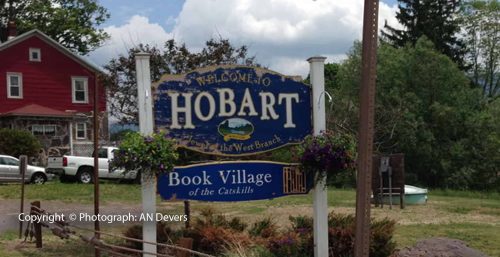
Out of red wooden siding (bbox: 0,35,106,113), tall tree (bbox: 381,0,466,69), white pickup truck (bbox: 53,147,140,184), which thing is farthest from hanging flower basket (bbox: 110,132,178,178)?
tall tree (bbox: 381,0,466,69)

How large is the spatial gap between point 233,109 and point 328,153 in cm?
127

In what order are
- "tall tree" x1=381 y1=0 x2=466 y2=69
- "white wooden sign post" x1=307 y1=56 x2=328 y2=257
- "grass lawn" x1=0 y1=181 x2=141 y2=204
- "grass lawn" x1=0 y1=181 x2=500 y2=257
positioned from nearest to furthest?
"white wooden sign post" x1=307 y1=56 x2=328 y2=257
"grass lawn" x1=0 y1=181 x2=500 y2=257
"grass lawn" x1=0 y1=181 x2=141 y2=204
"tall tree" x1=381 y1=0 x2=466 y2=69

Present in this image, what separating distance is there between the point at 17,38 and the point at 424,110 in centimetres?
2213

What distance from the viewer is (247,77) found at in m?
7.77

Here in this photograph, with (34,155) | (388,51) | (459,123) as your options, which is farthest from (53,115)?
(459,123)

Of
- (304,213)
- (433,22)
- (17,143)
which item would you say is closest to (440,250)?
(304,213)

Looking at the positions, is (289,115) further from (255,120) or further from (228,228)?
(228,228)

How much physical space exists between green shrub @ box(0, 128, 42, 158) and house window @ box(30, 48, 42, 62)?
7.33 metres

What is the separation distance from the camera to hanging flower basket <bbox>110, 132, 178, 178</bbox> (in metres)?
7.13

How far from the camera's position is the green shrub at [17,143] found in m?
27.7

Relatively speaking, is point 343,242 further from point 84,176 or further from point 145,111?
point 84,176

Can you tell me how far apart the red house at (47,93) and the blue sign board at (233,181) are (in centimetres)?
2430

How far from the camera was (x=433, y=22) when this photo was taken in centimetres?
4581

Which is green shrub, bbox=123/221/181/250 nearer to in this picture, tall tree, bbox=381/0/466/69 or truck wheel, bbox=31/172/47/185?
truck wheel, bbox=31/172/47/185
